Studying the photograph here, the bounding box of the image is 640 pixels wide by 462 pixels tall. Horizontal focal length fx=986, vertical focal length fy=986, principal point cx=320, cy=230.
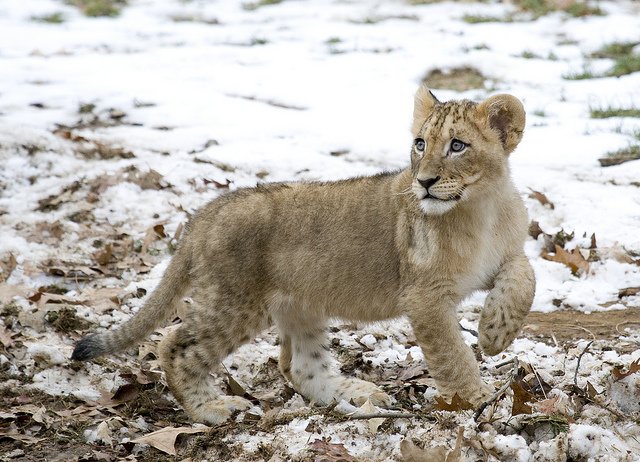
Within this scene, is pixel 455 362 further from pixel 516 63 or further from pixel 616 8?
pixel 616 8

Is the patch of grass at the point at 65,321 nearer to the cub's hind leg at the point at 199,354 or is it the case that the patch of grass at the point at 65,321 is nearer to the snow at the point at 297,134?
the snow at the point at 297,134

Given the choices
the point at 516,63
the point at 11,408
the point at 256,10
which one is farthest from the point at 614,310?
the point at 256,10

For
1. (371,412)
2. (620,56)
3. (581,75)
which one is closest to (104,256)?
(371,412)

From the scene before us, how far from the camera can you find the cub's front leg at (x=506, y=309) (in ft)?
18.6

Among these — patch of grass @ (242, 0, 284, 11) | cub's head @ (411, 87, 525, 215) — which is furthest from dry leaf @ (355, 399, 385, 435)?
patch of grass @ (242, 0, 284, 11)

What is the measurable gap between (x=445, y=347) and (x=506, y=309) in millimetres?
419

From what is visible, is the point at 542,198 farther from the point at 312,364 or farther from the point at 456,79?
the point at 456,79

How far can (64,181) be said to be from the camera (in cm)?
949

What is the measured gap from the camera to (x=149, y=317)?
6.27 m

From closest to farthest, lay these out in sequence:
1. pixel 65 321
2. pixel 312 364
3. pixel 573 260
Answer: pixel 312 364 → pixel 65 321 → pixel 573 260

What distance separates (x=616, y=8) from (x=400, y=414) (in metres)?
11.5

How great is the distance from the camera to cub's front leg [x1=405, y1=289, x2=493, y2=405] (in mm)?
5555

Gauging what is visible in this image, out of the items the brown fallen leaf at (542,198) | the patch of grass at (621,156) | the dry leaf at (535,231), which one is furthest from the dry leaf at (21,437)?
the patch of grass at (621,156)

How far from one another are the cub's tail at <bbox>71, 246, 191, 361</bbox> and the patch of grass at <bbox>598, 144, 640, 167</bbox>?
4733 mm
